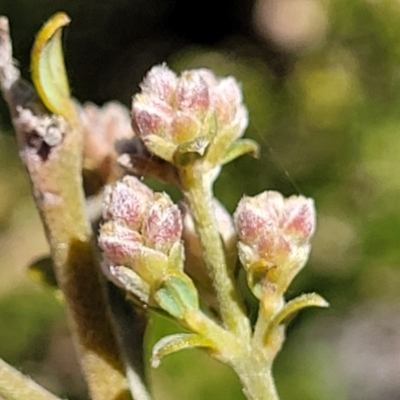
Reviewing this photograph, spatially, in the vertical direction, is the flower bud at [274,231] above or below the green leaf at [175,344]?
above

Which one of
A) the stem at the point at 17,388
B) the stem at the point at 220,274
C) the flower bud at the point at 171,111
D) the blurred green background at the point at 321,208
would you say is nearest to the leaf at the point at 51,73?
the flower bud at the point at 171,111

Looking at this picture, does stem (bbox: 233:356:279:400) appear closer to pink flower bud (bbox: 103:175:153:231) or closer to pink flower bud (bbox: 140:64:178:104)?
pink flower bud (bbox: 103:175:153:231)

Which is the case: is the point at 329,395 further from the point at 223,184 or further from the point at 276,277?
the point at 276,277

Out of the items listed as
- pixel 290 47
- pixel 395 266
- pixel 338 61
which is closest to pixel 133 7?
pixel 290 47

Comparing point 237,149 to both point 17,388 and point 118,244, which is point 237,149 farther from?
point 17,388

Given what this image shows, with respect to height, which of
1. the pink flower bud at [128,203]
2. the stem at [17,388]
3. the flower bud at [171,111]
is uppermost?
the flower bud at [171,111]

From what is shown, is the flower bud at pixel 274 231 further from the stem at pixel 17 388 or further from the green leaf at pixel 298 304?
the stem at pixel 17 388
